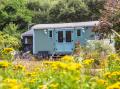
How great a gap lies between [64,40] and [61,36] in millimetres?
1029

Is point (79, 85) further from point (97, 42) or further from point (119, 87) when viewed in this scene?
point (97, 42)

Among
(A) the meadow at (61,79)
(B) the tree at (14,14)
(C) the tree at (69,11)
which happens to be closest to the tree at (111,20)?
(A) the meadow at (61,79)

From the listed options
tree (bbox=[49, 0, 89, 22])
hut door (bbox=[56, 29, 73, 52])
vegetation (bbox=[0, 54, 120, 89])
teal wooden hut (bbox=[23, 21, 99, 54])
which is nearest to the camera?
vegetation (bbox=[0, 54, 120, 89])

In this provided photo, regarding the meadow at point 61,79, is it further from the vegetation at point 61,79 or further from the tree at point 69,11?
the tree at point 69,11

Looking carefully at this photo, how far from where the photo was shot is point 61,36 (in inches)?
1618

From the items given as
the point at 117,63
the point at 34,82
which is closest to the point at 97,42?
the point at 117,63

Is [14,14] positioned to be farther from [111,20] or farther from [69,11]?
[111,20]

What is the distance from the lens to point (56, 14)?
57844mm

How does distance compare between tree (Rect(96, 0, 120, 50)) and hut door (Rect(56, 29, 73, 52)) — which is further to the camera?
hut door (Rect(56, 29, 73, 52))

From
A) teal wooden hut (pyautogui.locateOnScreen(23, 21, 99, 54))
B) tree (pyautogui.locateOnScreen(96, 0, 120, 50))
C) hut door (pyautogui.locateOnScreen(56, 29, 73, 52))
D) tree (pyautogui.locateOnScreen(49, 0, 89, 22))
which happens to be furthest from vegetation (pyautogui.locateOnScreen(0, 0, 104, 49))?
tree (pyautogui.locateOnScreen(96, 0, 120, 50))

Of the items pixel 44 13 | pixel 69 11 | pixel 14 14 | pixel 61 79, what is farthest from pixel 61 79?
pixel 44 13

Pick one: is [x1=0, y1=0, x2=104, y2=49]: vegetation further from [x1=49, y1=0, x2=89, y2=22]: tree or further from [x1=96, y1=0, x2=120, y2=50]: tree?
[x1=96, y1=0, x2=120, y2=50]: tree

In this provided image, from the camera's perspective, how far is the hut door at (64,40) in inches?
1564

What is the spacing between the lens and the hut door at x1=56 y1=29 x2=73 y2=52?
3972cm
